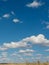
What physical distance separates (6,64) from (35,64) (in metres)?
5.57

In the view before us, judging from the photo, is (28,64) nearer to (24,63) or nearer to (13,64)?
(24,63)

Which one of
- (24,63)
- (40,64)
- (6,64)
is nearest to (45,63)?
(40,64)

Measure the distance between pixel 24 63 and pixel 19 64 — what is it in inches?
53.9

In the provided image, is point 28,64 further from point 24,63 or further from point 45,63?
point 45,63

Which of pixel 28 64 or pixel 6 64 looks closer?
pixel 28 64

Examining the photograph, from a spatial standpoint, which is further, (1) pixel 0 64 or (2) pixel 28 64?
(1) pixel 0 64

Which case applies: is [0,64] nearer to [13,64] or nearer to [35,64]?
[13,64]

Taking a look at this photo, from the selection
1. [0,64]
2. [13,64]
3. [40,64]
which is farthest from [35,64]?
[0,64]

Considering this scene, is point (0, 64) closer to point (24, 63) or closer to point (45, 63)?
point (24, 63)

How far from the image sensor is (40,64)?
3466 cm

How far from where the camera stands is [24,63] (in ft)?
113

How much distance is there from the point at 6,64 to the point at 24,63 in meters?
3.90

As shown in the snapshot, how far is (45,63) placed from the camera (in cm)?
3525

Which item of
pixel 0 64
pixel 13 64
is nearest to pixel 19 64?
pixel 13 64
